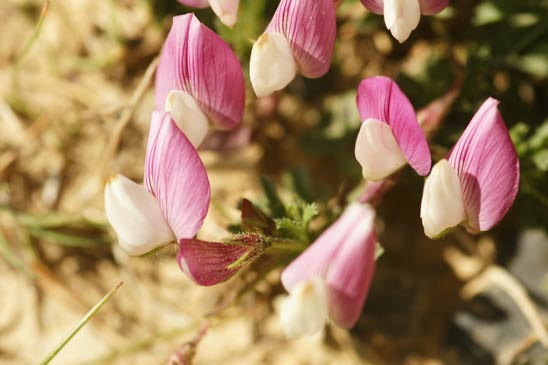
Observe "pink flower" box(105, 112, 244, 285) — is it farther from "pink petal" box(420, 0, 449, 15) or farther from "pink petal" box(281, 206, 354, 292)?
"pink petal" box(420, 0, 449, 15)

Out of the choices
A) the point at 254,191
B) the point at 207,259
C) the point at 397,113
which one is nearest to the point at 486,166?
the point at 397,113

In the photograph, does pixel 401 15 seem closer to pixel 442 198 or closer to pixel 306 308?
pixel 442 198

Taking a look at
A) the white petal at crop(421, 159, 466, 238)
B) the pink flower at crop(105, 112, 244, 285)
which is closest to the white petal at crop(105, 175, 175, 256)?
the pink flower at crop(105, 112, 244, 285)

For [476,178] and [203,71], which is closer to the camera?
[476,178]

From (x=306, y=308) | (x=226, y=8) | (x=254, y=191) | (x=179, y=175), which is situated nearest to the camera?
(x=306, y=308)

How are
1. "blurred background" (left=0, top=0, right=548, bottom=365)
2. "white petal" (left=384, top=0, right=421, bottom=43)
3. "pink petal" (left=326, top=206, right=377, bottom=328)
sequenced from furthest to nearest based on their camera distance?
"blurred background" (left=0, top=0, right=548, bottom=365)
"white petal" (left=384, top=0, right=421, bottom=43)
"pink petal" (left=326, top=206, right=377, bottom=328)

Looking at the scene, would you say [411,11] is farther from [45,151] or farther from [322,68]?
[45,151]

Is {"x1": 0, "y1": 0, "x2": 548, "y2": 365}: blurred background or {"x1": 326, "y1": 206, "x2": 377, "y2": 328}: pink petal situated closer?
{"x1": 326, "y1": 206, "x2": 377, "y2": 328}: pink petal
